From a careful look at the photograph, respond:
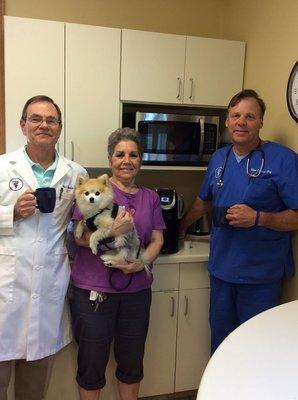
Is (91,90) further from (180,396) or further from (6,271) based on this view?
(180,396)

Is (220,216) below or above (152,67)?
below

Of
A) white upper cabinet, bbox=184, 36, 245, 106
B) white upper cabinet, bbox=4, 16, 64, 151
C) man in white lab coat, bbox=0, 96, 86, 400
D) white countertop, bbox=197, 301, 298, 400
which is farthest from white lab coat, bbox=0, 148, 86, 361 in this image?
white upper cabinet, bbox=184, 36, 245, 106

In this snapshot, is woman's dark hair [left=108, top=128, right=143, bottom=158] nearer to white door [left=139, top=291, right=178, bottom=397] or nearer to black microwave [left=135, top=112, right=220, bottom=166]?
black microwave [left=135, top=112, right=220, bottom=166]

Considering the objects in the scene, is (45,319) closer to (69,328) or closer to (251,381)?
(69,328)

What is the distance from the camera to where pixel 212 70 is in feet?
7.69

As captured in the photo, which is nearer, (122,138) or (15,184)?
(15,184)

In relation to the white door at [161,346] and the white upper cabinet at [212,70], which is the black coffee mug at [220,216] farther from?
the white upper cabinet at [212,70]

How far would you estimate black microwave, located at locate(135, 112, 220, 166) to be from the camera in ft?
7.49

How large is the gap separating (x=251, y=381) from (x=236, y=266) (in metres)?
0.96

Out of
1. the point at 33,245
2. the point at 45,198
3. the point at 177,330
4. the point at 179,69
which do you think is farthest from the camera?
the point at 179,69

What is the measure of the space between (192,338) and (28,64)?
1753 millimetres

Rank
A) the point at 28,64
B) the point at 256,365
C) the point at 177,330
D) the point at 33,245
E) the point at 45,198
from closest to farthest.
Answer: the point at 256,365 < the point at 45,198 < the point at 33,245 < the point at 28,64 < the point at 177,330

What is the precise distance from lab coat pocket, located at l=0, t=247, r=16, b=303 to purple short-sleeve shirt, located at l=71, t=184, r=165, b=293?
27cm

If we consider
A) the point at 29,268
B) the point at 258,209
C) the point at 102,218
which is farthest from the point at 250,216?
the point at 29,268
